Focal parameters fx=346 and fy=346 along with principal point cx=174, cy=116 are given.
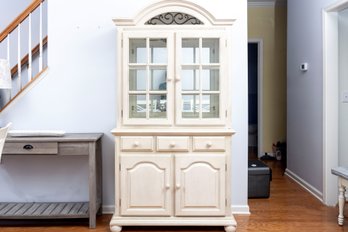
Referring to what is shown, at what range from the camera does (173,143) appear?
9.17 ft

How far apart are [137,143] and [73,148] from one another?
0.54m

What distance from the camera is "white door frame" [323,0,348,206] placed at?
353 centimetres

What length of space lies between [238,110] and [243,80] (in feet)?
0.93

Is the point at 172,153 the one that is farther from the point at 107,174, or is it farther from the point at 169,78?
the point at 107,174

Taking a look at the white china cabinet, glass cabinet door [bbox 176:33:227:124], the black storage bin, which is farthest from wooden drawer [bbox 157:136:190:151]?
the black storage bin

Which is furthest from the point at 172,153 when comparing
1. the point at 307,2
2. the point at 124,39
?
the point at 307,2

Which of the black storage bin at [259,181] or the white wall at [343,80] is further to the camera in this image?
the black storage bin at [259,181]

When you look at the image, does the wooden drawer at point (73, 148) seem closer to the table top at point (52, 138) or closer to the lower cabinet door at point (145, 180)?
the table top at point (52, 138)

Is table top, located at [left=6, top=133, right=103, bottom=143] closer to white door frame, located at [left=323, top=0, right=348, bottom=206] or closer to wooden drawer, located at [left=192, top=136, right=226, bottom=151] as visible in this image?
wooden drawer, located at [left=192, top=136, right=226, bottom=151]

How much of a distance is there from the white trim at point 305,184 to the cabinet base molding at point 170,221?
1439mm

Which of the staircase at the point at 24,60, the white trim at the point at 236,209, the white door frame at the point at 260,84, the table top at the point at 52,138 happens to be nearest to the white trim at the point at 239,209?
the white trim at the point at 236,209

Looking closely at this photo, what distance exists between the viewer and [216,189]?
280cm

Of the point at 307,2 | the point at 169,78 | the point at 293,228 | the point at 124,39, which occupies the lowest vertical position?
the point at 293,228

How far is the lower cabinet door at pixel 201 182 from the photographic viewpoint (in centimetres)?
280
